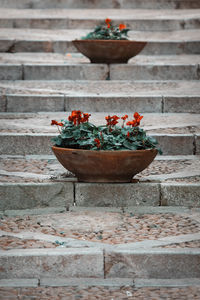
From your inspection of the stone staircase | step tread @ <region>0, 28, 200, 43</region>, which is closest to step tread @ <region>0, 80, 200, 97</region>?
the stone staircase

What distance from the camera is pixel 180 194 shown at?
15.4 feet

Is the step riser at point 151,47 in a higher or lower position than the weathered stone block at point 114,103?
higher

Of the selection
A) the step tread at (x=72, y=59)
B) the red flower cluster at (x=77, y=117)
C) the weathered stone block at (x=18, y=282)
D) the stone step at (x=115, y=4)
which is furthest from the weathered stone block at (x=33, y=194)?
the stone step at (x=115, y=4)

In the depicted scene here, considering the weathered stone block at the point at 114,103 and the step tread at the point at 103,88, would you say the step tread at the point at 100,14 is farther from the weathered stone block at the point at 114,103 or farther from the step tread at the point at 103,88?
the weathered stone block at the point at 114,103

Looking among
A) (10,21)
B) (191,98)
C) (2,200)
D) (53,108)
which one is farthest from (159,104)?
(10,21)

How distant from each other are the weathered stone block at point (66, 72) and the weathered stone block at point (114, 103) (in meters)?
1.04

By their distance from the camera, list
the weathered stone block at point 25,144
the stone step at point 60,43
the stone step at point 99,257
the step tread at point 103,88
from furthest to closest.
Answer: the stone step at point 60,43
the step tread at point 103,88
the weathered stone block at point 25,144
the stone step at point 99,257

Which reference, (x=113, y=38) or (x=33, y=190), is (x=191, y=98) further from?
(x=33, y=190)

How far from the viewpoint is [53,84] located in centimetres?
720

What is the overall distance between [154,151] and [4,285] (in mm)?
1602

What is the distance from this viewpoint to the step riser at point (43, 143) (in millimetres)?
5559

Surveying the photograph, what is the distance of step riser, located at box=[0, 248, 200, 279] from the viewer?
12.1 ft

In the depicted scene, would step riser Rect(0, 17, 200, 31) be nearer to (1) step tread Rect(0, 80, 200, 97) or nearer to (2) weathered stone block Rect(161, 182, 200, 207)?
(1) step tread Rect(0, 80, 200, 97)

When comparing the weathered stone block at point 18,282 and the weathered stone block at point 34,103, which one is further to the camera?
the weathered stone block at point 34,103
